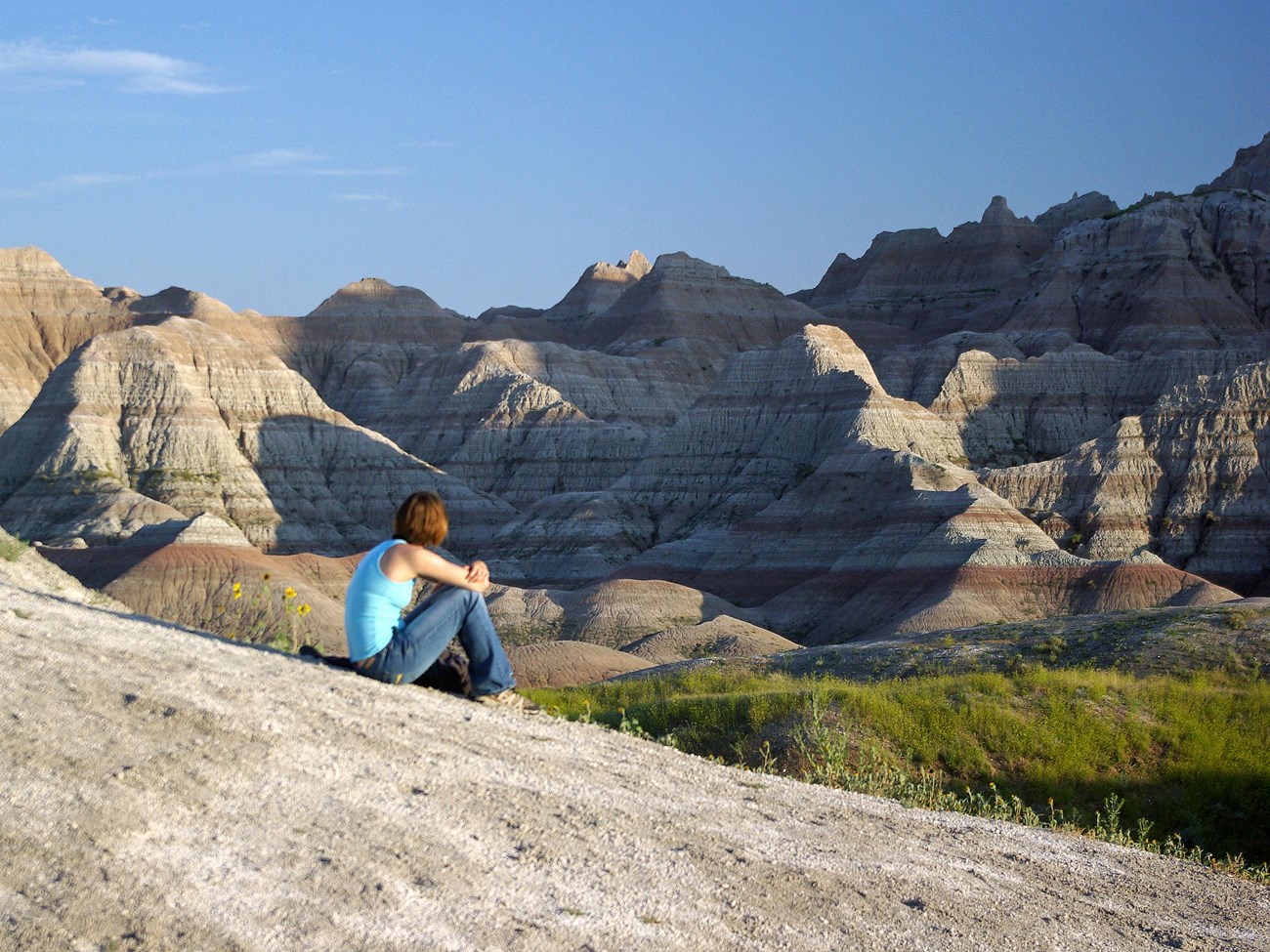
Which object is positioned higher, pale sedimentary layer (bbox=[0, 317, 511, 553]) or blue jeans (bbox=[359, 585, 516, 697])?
blue jeans (bbox=[359, 585, 516, 697])

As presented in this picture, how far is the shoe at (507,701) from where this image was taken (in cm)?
1436

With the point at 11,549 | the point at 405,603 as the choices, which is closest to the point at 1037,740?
the point at 405,603

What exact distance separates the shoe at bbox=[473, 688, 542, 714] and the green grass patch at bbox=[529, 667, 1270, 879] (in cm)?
597

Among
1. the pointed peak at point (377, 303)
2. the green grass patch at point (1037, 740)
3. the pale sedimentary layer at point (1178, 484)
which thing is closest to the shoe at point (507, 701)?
the green grass patch at point (1037, 740)

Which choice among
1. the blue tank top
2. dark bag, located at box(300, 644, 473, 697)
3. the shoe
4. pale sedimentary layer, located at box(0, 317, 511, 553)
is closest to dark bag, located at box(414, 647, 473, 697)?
dark bag, located at box(300, 644, 473, 697)

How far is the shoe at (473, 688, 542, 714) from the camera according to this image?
47.1 ft

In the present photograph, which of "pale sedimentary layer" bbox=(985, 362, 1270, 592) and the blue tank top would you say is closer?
the blue tank top

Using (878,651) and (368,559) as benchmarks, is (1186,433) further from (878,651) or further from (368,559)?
(368,559)

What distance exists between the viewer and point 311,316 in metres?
191

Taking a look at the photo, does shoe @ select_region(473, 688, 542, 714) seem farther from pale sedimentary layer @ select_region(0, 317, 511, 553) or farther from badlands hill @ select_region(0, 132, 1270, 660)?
pale sedimentary layer @ select_region(0, 317, 511, 553)

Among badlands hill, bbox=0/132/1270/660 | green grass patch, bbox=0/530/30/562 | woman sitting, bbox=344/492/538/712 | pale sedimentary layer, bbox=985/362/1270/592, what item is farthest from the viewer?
pale sedimentary layer, bbox=985/362/1270/592

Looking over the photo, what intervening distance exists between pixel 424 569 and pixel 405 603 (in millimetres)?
565

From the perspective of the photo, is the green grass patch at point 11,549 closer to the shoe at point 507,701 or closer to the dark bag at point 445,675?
the dark bag at point 445,675

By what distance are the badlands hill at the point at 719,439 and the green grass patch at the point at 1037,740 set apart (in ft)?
161
